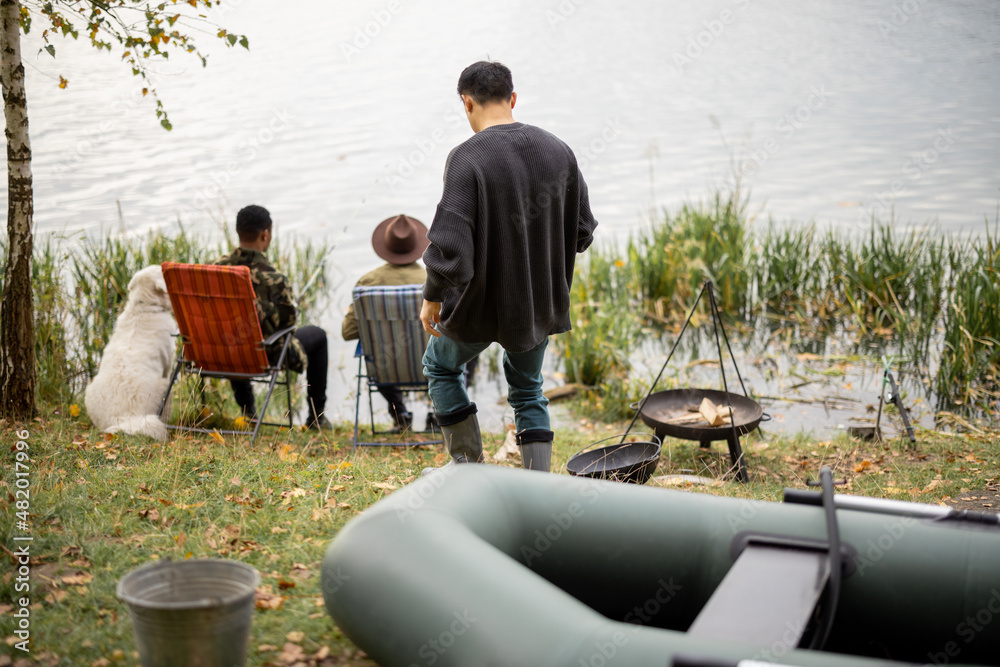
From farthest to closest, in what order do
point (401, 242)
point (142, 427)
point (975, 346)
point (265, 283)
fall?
point (975, 346), point (401, 242), point (265, 283), point (142, 427)

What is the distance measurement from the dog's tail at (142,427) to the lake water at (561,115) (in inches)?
95.6

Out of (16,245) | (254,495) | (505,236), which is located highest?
(16,245)

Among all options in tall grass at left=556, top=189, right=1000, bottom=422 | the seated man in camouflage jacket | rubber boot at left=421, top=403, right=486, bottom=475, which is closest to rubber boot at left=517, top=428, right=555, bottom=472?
rubber boot at left=421, top=403, right=486, bottom=475

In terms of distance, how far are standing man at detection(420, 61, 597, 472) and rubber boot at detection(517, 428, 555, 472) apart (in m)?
0.26

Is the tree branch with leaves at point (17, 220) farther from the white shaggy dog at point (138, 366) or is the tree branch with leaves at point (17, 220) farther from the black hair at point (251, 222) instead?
the black hair at point (251, 222)

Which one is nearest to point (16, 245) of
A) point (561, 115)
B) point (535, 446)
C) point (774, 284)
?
point (535, 446)

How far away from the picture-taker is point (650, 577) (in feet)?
7.90

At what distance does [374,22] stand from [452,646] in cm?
3358

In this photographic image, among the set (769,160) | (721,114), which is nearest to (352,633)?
(769,160)

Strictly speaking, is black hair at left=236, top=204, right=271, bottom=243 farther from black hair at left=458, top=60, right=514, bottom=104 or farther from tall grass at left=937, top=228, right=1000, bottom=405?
tall grass at left=937, top=228, right=1000, bottom=405

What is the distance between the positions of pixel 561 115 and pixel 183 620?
1975cm

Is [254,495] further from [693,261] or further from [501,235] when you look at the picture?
[693,261]

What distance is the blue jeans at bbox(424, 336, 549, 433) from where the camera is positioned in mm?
3639

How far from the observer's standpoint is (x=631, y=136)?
19188 millimetres
